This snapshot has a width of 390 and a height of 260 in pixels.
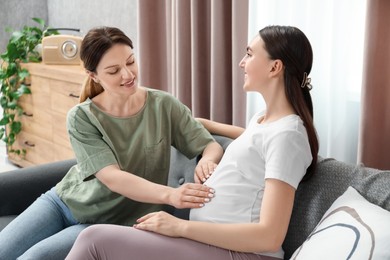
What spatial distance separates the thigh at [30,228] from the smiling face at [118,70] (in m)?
0.47

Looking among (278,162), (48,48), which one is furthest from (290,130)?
(48,48)

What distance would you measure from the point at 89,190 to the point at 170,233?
51cm

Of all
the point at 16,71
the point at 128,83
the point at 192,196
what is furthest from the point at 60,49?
the point at 192,196

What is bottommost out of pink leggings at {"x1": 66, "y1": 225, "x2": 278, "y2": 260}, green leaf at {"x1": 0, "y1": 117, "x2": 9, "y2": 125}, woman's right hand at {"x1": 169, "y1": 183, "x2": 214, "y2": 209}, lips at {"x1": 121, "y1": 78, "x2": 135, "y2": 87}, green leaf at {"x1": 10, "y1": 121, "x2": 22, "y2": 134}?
green leaf at {"x1": 10, "y1": 121, "x2": 22, "y2": 134}

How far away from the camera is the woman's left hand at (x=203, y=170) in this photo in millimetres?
1725

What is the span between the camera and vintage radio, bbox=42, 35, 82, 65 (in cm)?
347

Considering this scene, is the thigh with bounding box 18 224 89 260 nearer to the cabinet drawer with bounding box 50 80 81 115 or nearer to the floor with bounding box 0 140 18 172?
the cabinet drawer with bounding box 50 80 81 115

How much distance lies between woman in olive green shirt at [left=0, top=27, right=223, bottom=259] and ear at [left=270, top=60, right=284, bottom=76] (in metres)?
0.39

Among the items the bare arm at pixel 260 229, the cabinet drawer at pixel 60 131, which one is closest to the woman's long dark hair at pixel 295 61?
the bare arm at pixel 260 229

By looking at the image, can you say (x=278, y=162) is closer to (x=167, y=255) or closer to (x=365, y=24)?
(x=167, y=255)

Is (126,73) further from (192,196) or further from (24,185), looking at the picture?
(24,185)

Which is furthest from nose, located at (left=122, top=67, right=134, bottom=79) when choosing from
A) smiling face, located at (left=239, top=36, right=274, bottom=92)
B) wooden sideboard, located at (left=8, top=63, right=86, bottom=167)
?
wooden sideboard, located at (left=8, top=63, right=86, bottom=167)

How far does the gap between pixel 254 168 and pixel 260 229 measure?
7.7 inches

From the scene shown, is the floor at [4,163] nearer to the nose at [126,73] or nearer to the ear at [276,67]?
the nose at [126,73]
